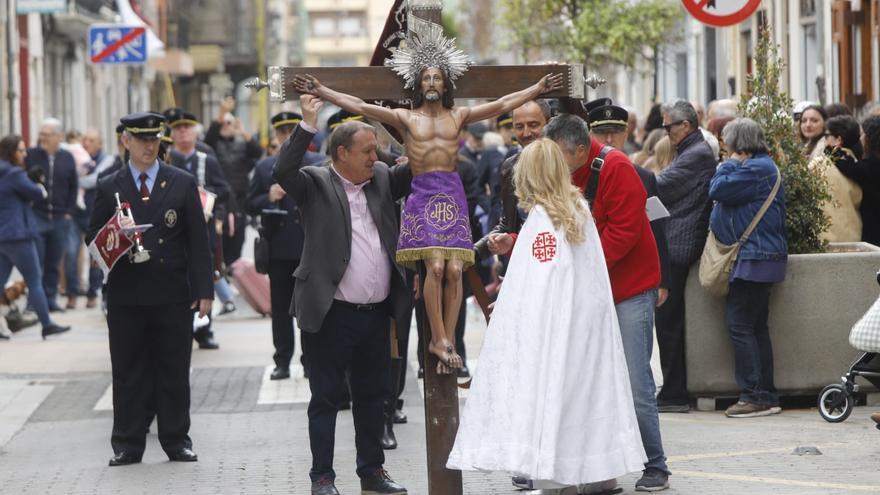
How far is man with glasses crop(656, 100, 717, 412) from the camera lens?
11047 millimetres

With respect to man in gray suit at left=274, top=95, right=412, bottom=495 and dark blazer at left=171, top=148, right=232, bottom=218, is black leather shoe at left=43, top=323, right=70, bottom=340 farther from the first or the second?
man in gray suit at left=274, top=95, right=412, bottom=495

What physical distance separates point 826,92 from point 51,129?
29.3 feet

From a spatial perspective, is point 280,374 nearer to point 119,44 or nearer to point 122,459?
point 122,459

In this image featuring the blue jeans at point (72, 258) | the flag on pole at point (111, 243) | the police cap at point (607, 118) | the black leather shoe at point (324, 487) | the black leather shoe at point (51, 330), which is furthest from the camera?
the blue jeans at point (72, 258)

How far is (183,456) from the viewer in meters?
10.0

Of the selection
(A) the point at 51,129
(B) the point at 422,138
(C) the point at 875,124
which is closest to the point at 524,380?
(B) the point at 422,138

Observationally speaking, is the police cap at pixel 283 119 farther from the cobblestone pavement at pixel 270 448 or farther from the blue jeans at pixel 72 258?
the blue jeans at pixel 72 258

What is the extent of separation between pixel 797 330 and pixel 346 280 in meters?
3.83

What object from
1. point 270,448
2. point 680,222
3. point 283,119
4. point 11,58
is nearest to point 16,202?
point 283,119

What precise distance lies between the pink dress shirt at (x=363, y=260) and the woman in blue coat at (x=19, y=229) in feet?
29.5

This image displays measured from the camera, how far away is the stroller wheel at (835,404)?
34.4ft

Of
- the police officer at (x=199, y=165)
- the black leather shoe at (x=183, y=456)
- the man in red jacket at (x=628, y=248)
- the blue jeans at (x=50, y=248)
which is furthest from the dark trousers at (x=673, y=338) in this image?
the blue jeans at (x=50, y=248)

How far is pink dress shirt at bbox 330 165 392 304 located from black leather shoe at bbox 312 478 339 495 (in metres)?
0.88

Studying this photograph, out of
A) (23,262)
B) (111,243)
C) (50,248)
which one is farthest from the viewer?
(50,248)
